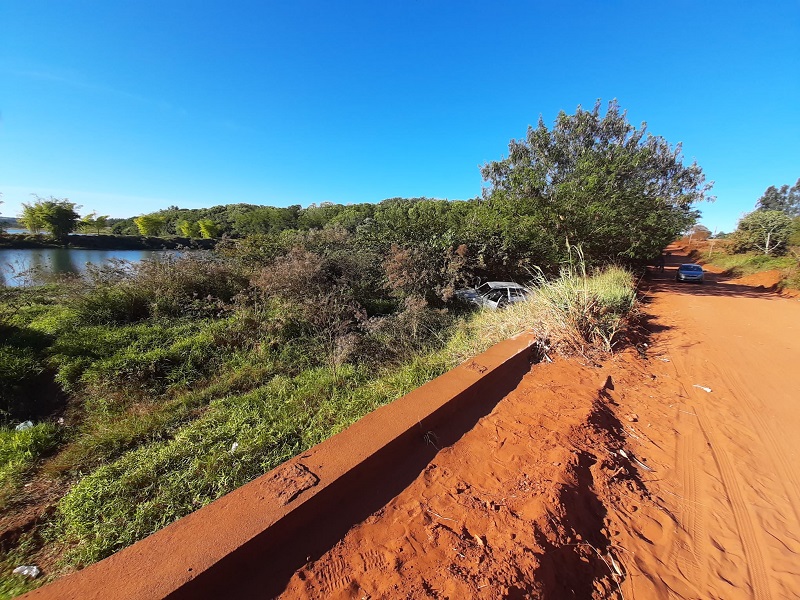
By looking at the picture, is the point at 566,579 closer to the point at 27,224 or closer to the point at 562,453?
the point at 562,453

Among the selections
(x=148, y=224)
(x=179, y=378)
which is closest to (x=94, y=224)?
(x=148, y=224)

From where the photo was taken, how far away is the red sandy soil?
162cm

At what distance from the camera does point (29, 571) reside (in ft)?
5.64

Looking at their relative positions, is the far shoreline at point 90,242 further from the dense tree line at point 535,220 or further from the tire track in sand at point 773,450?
the tire track in sand at point 773,450

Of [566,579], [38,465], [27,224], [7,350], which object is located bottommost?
[38,465]

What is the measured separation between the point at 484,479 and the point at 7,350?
6.40m


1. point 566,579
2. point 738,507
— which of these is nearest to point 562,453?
point 566,579

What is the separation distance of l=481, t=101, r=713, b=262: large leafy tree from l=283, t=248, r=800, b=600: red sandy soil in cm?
832

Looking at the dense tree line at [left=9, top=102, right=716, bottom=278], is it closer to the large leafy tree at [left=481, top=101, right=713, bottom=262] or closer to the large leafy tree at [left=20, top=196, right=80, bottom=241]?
the large leafy tree at [left=481, top=101, right=713, bottom=262]

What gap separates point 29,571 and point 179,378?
8.60 feet

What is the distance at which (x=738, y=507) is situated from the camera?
2303mm

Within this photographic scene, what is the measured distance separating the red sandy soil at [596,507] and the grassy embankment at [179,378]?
3.92 feet

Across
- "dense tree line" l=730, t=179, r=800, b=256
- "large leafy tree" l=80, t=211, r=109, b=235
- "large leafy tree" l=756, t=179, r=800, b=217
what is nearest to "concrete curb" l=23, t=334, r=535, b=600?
"dense tree line" l=730, t=179, r=800, b=256

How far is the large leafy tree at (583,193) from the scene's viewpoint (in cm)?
1115
